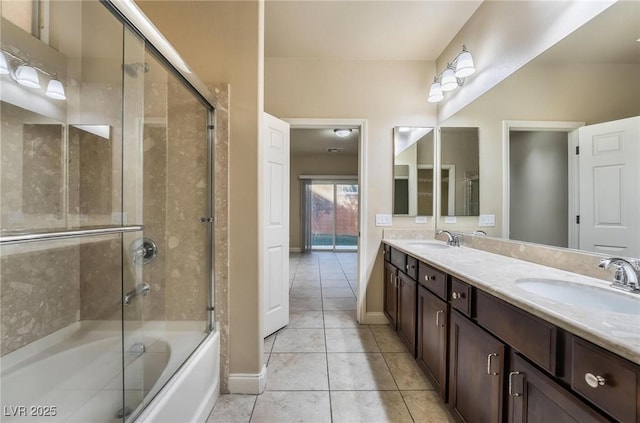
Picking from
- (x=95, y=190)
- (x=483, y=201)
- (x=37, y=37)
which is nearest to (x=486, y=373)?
(x=483, y=201)

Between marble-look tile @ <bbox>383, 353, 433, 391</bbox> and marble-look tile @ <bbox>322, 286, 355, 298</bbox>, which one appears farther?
marble-look tile @ <bbox>322, 286, 355, 298</bbox>

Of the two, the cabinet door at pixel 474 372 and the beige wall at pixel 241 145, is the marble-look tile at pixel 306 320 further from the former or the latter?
the cabinet door at pixel 474 372

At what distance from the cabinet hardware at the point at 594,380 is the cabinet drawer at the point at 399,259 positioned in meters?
1.38

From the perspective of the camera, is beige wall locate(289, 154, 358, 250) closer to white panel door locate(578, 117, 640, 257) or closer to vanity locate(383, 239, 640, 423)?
vanity locate(383, 239, 640, 423)

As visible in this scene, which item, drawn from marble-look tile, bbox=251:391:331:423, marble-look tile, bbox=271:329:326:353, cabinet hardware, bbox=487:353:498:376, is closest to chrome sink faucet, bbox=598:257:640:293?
cabinet hardware, bbox=487:353:498:376

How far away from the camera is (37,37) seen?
4.60 ft

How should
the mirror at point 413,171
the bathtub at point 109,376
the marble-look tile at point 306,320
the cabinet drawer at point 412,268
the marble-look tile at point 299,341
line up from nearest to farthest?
the bathtub at point 109,376 < the cabinet drawer at point 412,268 < the marble-look tile at point 299,341 < the marble-look tile at point 306,320 < the mirror at point 413,171

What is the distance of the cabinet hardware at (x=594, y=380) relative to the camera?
65 centimetres

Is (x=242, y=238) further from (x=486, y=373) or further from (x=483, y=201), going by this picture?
(x=483, y=201)

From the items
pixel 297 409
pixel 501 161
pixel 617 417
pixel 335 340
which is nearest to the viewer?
pixel 617 417

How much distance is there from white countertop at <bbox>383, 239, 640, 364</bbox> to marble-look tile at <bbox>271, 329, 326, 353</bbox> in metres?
1.21

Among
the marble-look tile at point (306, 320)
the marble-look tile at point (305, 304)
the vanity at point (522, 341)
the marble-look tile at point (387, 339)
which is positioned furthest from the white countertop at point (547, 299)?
the marble-look tile at point (305, 304)

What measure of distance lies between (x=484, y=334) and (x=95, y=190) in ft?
7.47

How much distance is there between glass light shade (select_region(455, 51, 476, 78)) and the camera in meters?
2.05
